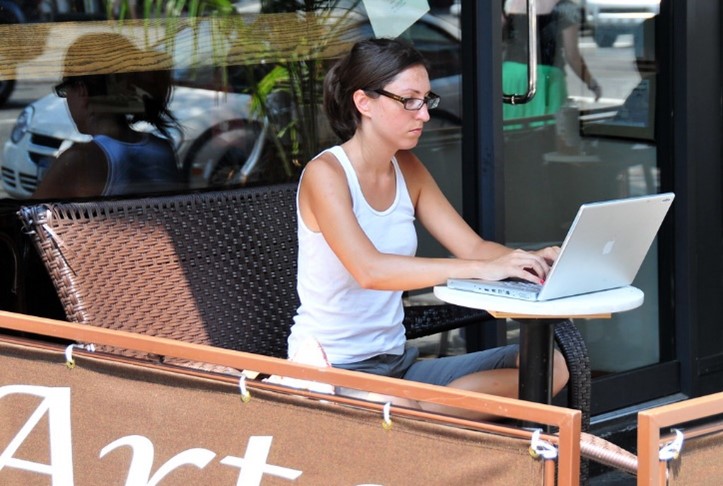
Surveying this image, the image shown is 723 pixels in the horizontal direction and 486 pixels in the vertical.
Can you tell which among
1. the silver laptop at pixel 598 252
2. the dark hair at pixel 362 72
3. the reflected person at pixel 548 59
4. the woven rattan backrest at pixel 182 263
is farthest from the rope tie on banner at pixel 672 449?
the reflected person at pixel 548 59

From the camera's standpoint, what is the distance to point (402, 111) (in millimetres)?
2734

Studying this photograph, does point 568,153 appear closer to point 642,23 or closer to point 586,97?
point 586,97

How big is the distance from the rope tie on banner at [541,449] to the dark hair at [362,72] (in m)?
1.29

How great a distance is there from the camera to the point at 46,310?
10.5ft

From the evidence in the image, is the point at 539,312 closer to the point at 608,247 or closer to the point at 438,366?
the point at 608,247

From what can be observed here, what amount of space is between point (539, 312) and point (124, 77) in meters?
1.60

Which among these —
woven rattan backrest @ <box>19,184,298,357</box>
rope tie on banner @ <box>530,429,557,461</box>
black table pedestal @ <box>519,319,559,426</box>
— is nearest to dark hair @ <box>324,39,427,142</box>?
woven rattan backrest @ <box>19,184,298,357</box>

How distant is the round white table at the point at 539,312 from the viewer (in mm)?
2258

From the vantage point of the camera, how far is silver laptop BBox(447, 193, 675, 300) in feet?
7.20

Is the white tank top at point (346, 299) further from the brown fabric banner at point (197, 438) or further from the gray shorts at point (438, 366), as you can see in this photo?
the brown fabric banner at point (197, 438)


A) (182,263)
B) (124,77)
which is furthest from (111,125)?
(182,263)

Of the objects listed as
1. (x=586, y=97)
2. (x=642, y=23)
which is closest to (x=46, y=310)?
(x=586, y=97)

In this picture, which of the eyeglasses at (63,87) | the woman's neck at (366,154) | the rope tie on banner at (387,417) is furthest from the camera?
the eyeglasses at (63,87)

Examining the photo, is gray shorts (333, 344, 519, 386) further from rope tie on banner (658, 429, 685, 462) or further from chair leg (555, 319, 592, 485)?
rope tie on banner (658, 429, 685, 462)
